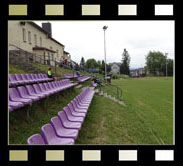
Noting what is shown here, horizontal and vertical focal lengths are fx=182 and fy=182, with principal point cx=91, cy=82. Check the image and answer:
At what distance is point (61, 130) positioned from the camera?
3053 mm

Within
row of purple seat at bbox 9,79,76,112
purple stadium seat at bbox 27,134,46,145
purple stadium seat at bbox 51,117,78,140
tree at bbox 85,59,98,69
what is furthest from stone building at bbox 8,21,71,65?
tree at bbox 85,59,98,69

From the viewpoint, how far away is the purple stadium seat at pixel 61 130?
287cm

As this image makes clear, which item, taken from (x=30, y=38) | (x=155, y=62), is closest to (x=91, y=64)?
(x=155, y=62)

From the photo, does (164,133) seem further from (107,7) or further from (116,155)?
(107,7)

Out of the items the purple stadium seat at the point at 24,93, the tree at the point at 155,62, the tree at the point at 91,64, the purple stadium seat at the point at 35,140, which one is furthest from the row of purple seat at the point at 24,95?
the tree at the point at 91,64

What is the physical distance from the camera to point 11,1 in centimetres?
213

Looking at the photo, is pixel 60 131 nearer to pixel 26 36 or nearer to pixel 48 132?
pixel 48 132

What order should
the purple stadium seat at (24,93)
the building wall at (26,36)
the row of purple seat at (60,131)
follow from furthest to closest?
the building wall at (26,36) < the purple stadium seat at (24,93) < the row of purple seat at (60,131)

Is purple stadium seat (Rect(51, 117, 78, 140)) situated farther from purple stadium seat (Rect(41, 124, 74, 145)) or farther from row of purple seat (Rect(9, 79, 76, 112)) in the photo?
row of purple seat (Rect(9, 79, 76, 112))

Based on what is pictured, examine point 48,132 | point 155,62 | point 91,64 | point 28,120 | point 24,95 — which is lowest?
point 28,120

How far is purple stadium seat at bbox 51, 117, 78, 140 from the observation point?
2866 millimetres

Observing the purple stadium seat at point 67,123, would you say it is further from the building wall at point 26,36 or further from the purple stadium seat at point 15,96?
the building wall at point 26,36
